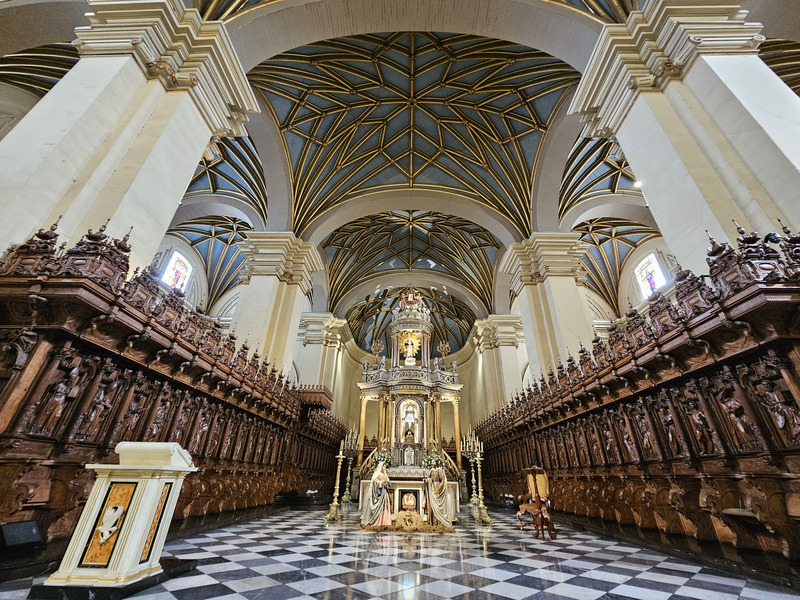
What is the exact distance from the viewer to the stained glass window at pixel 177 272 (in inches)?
672

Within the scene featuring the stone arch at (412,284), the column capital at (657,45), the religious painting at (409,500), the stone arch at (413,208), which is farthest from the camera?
the stone arch at (412,284)

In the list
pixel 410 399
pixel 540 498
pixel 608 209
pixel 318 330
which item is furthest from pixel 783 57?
pixel 318 330

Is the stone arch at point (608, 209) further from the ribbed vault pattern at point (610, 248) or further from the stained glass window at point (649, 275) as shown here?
the stained glass window at point (649, 275)

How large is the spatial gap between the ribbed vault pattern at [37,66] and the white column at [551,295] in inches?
555

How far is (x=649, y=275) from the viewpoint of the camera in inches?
658

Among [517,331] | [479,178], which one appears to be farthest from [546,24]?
[517,331]

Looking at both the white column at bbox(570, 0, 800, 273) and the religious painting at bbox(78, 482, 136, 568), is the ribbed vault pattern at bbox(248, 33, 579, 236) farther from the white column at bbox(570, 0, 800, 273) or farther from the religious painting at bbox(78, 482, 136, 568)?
the religious painting at bbox(78, 482, 136, 568)

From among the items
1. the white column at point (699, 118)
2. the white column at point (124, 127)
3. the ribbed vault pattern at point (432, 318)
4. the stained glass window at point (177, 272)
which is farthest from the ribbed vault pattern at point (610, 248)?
the stained glass window at point (177, 272)

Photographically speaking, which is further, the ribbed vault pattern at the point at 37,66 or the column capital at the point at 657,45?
the ribbed vault pattern at the point at 37,66

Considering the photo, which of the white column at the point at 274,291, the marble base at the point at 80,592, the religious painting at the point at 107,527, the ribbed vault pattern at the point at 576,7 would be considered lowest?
the marble base at the point at 80,592

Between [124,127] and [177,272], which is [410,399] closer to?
[177,272]

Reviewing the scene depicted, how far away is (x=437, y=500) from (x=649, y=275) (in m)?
15.6

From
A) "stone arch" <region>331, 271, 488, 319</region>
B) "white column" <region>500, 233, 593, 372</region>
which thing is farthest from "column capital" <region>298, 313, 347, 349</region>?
"white column" <region>500, 233, 593, 372</region>

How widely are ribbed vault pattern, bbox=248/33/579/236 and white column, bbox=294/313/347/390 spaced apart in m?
6.46
